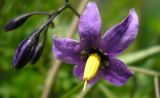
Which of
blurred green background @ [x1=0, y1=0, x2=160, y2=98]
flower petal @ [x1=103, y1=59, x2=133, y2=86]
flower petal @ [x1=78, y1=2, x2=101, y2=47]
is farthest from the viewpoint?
blurred green background @ [x1=0, y1=0, x2=160, y2=98]

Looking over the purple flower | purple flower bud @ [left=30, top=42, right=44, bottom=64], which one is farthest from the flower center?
purple flower bud @ [left=30, top=42, right=44, bottom=64]

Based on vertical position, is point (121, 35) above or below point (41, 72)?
above

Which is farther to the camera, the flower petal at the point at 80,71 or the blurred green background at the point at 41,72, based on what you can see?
the blurred green background at the point at 41,72

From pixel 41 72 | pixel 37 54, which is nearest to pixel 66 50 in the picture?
pixel 37 54

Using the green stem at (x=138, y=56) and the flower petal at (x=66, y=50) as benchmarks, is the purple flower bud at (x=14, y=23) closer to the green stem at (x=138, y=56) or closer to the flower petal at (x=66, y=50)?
the flower petal at (x=66, y=50)

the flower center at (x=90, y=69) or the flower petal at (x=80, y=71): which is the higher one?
the flower center at (x=90, y=69)

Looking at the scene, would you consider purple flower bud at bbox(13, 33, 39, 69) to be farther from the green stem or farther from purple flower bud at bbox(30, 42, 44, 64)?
the green stem

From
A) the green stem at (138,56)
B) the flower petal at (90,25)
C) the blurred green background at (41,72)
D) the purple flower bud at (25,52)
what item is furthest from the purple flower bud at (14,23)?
the green stem at (138,56)

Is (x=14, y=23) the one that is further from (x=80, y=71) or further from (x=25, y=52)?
(x=80, y=71)
